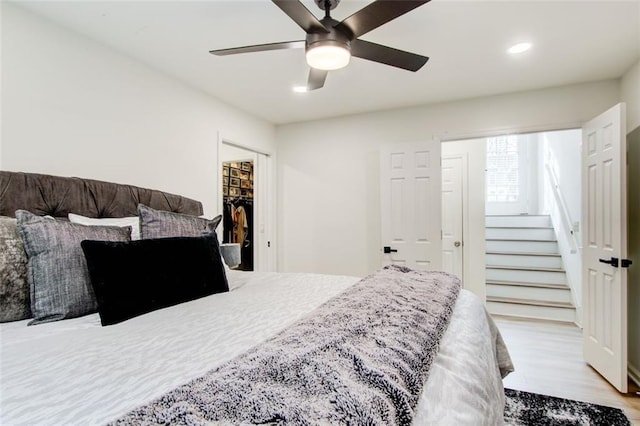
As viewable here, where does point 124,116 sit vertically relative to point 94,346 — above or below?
above

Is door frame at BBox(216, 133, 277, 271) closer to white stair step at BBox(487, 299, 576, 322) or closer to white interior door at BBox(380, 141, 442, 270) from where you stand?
white interior door at BBox(380, 141, 442, 270)

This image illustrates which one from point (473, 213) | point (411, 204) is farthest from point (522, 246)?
point (411, 204)

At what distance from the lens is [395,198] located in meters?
3.58

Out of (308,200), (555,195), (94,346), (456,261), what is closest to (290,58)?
(308,200)

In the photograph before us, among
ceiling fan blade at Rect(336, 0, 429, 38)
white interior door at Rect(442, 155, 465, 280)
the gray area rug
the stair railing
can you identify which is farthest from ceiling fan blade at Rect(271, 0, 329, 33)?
the stair railing

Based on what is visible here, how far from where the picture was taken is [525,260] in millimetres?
4770

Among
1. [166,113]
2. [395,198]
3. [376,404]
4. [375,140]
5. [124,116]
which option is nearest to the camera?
[376,404]

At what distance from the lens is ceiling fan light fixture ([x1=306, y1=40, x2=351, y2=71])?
5.44 ft

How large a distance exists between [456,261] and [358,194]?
1.64 m

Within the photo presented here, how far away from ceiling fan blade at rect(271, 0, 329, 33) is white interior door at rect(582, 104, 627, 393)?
2.26 metres

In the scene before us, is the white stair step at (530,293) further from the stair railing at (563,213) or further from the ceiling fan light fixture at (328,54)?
the ceiling fan light fixture at (328,54)

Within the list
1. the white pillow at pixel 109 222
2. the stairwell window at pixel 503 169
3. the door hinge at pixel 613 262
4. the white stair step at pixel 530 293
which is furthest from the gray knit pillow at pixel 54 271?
the stairwell window at pixel 503 169

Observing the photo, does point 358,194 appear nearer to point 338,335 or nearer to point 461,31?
point 461,31

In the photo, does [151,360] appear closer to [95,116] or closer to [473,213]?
[95,116]
